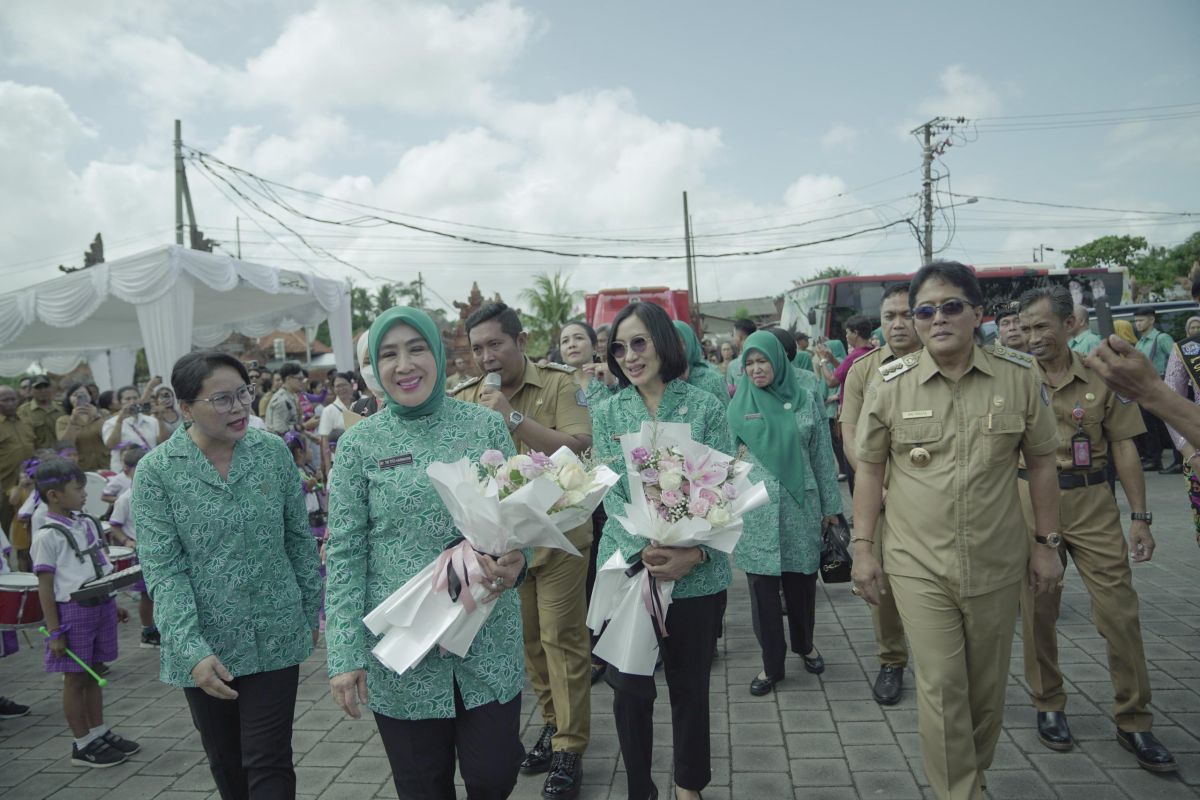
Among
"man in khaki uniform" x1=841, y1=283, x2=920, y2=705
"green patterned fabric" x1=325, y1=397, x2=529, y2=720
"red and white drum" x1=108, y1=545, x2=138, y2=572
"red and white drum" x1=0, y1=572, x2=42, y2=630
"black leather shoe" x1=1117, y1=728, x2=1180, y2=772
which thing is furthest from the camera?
"red and white drum" x1=108, y1=545, x2=138, y2=572

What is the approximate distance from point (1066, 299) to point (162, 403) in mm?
8876

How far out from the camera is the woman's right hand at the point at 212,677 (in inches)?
100

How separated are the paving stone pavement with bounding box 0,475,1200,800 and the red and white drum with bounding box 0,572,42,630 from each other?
2.36ft

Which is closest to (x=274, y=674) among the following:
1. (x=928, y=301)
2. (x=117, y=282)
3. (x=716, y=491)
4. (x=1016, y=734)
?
(x=716, y=491)

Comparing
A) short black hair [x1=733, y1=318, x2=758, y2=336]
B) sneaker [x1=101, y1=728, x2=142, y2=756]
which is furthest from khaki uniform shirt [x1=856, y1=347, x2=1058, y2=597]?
short black hair [x1=733, y1=318, x2=758, y2=336]

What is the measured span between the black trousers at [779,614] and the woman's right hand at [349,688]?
259 centimetres

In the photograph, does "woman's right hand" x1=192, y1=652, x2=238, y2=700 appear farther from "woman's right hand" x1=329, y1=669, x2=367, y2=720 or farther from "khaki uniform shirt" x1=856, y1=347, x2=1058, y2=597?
"khaki uniform shirt" x1=856, y1=347, x2=1058, y2=597

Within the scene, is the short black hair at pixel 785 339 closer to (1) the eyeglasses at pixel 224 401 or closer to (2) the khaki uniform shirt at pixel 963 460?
(2) the khaki uniform shirt at pixel 963 460

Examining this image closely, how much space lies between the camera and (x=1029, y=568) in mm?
3045

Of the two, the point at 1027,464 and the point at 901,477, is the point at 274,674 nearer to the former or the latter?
the point at 901,477

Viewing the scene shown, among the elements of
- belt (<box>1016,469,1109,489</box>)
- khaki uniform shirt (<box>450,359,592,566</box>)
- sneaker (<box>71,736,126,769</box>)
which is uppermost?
khaki uniform shirt (<box>450,359,592,566</box>)

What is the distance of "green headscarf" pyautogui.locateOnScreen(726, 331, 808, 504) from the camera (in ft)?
14.5

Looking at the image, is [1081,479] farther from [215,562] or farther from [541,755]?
[215,562]

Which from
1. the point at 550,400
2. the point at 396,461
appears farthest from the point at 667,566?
the point at 550,400
